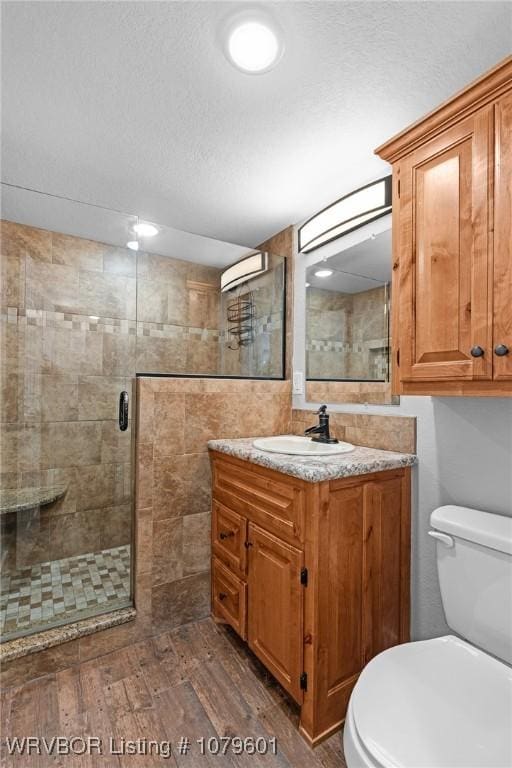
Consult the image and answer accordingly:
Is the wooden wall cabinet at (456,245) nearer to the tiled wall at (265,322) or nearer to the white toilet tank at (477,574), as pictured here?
the white toilet tank at (477,574)

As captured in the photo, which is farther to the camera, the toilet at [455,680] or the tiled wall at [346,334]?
the tiled wall at [346,334]

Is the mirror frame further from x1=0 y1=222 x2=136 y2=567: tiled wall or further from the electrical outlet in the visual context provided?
x1=0 y1=222 x2=136 y2=567: tiled wall

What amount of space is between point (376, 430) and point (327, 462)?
47 centimetres

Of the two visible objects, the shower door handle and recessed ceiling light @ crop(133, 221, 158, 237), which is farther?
recessed ceiling light @ crop(133, 221, 158, 237)

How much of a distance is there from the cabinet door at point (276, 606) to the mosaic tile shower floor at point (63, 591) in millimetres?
741

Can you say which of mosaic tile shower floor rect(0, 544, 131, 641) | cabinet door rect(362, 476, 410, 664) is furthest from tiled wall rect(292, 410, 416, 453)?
mosaic tile shower floor rect(0, 544, 131, 641)

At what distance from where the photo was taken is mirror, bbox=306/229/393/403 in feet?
5.71

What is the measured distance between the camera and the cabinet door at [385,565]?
1.40 m

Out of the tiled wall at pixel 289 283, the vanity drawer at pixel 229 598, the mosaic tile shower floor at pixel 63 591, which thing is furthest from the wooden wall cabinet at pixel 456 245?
the mosaic tile shower floor at pixel 63 591

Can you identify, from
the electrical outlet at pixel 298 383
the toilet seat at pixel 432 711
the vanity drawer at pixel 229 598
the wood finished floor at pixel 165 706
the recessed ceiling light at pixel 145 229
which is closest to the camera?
the toilet seat at pixel 432 711

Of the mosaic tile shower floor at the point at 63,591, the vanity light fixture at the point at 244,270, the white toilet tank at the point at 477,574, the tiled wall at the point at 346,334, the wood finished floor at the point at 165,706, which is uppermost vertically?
the vanity light fixture at the point at 244,270

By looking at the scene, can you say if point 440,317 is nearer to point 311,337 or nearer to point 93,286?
point 311,337

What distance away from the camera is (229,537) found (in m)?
1.80

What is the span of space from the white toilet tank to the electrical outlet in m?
1.08
